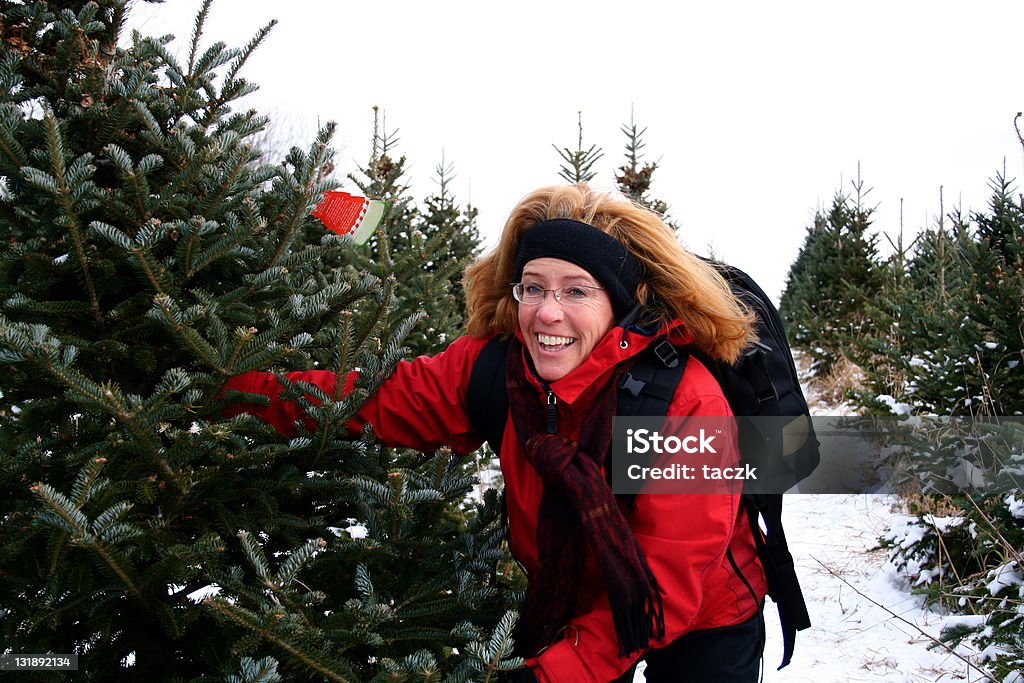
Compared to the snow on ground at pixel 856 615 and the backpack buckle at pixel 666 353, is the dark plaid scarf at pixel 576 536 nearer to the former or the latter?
the backpack buckle at pixel 666 353

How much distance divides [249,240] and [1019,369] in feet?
16.1

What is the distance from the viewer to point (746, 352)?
231 centimetres

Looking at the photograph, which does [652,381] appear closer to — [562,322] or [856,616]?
[562,322]

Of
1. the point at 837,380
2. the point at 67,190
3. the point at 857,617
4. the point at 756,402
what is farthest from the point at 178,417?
the point at 837,380

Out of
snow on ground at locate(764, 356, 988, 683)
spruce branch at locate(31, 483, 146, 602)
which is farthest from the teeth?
snow on ground at locate(764, 356, 988, 683)

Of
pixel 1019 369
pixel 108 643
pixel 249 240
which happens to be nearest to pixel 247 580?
pixel 108 643

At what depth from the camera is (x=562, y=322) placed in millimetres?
2262

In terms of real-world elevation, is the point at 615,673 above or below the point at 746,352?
below

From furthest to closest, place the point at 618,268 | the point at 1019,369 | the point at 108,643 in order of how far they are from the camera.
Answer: the point at 1019,369 < the point at 618,268 < the point at 108,643

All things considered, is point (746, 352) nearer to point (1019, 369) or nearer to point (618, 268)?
point (618, 268)

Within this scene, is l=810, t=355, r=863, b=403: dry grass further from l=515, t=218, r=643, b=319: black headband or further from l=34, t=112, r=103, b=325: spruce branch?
l=34, t=112, r=103, b=325: spruce branch

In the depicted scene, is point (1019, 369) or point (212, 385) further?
point (1019, 369)

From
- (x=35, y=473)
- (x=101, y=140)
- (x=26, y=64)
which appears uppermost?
A: (x=26, y=64)

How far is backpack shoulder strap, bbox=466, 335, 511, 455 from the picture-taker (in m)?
2.40
